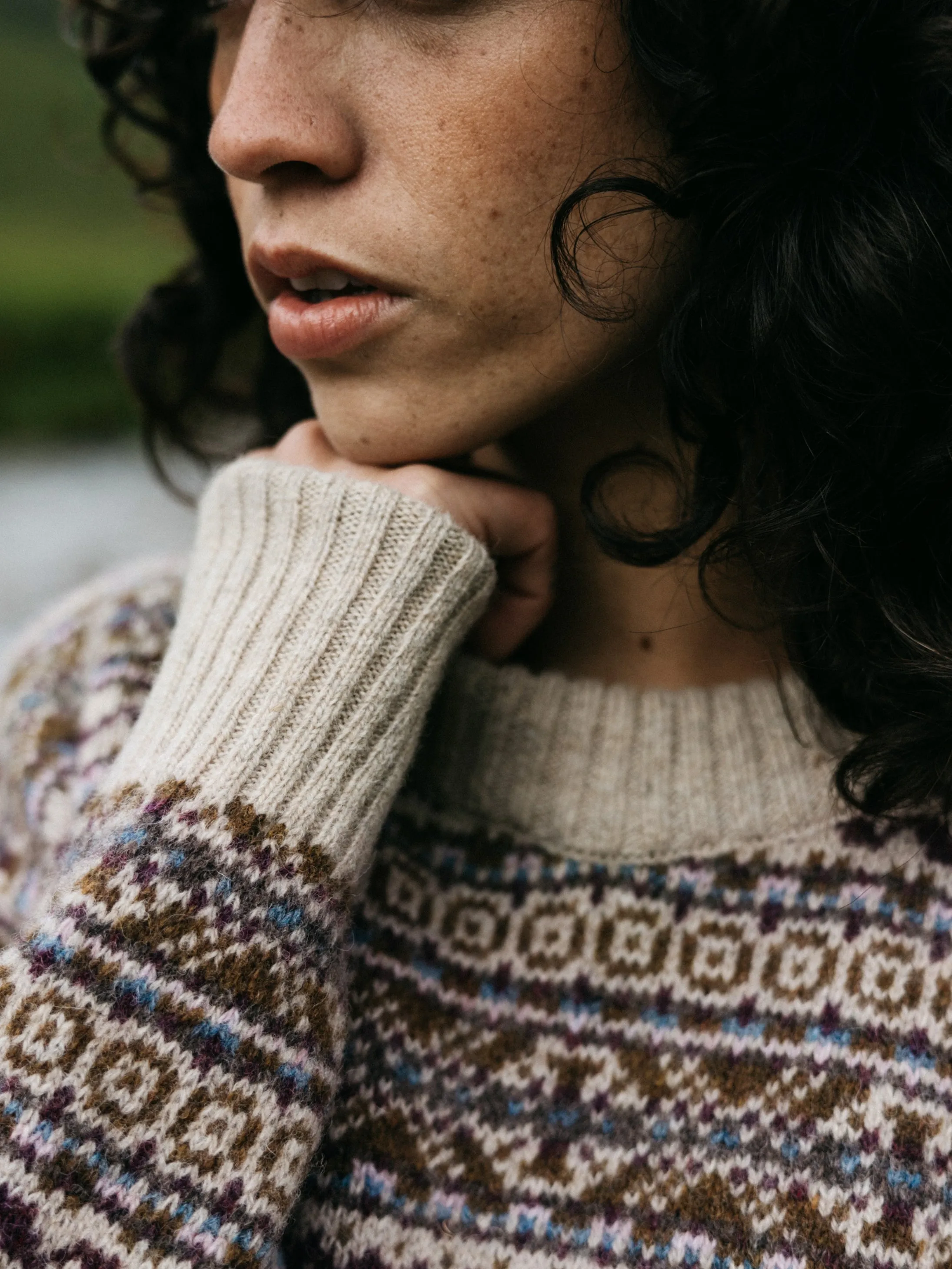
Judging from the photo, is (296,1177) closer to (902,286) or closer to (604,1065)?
(604,1065)

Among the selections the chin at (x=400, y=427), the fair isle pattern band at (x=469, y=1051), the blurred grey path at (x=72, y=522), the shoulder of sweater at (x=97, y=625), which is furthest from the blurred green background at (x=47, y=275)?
the fair isle pattern band at (x=469, y=1051)

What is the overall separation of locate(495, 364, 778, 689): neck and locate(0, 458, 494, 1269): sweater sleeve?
192mm

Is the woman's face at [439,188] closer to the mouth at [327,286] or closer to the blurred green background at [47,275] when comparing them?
the mouth at [327,286]

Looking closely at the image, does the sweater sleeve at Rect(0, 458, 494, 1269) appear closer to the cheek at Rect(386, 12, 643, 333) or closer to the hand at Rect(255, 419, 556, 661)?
the hand at Rect(255, 419, 556, 661)

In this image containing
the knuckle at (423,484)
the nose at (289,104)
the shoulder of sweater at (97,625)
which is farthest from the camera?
the shoulder of sweater at (97,625)

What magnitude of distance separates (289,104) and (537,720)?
0.59 meters

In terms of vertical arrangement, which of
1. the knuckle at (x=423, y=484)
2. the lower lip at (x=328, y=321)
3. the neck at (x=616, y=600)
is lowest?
the neck at (x=616, y=600)

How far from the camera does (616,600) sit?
117cm

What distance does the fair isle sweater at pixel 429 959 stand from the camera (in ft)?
2.65

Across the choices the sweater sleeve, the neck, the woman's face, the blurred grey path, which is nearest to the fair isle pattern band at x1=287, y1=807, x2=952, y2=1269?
the sweater sleeve

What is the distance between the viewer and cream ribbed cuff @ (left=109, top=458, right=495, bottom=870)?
0.91m

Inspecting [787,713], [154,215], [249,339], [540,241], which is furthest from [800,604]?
[154,215]

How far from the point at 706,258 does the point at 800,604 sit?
0.31m

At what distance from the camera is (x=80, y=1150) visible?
771mm
